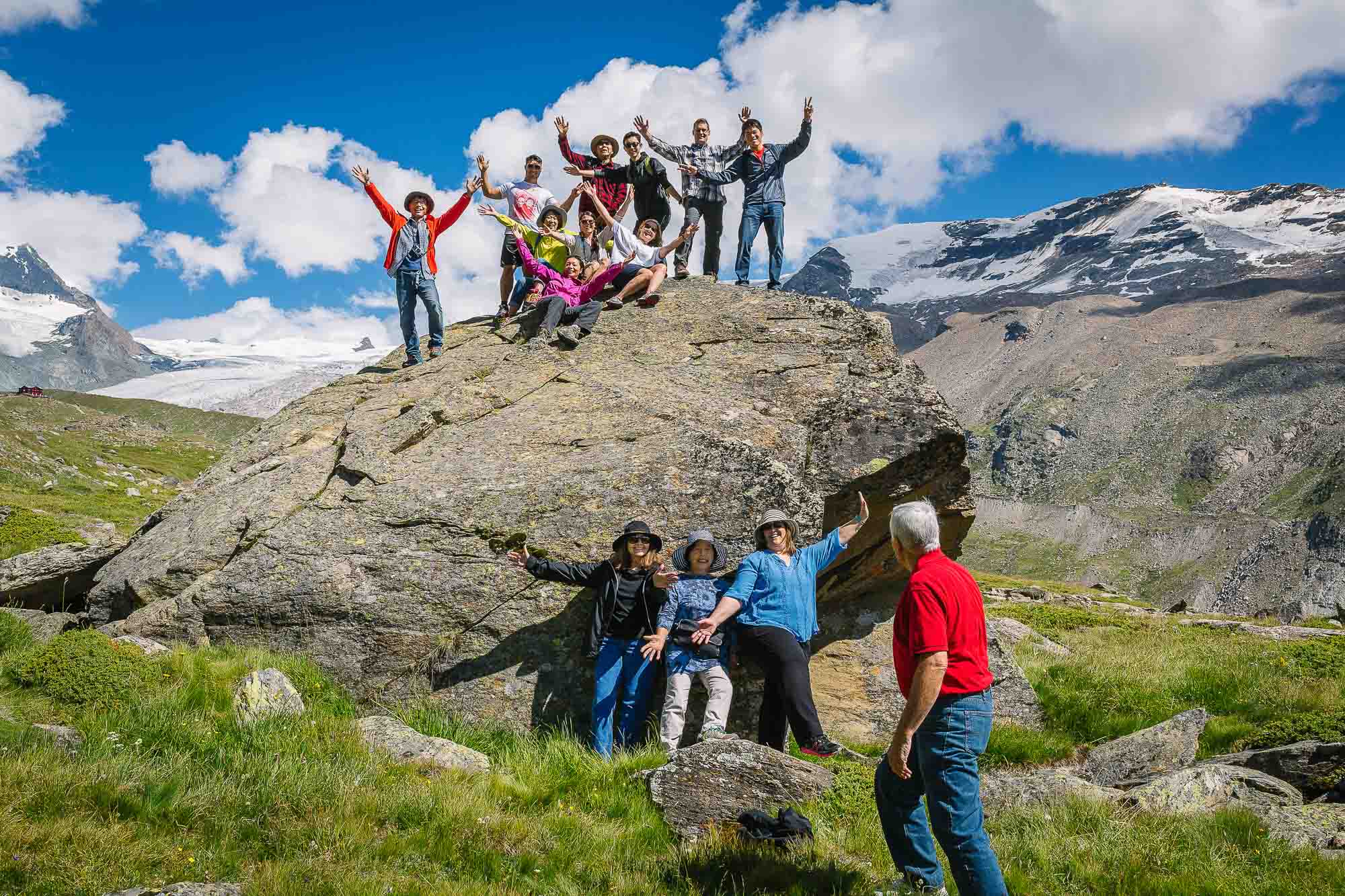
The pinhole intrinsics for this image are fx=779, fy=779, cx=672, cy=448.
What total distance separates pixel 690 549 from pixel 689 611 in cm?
80

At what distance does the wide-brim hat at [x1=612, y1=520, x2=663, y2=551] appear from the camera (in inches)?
401

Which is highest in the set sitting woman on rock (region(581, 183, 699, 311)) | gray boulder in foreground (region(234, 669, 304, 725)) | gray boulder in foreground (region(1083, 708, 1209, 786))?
sitting woman on rock (region(581, 183, 699, 311))

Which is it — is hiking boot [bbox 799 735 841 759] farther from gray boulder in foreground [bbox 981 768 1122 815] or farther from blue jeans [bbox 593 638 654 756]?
blue jeans [bbox 593 638 654 756]

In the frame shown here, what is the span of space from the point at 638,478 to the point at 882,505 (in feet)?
14.7

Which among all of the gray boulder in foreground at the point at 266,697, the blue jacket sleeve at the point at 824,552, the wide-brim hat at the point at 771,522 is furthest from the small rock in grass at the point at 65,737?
the blue jacket sleeve at the point at 824,552

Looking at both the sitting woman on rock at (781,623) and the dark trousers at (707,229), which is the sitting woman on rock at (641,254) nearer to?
the dark trousers at (707,229)

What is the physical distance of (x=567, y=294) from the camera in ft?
57.1

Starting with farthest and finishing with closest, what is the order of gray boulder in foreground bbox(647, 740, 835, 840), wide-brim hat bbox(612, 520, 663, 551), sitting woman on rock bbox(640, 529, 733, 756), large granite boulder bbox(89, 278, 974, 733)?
large granite boulder bbox(89, 278, 974, 733), wide-brim hat bbox(612, 520, 663, 551), sitting woman on rock bbox(640, 529, 733, 756), gray boulder in foreground bbox(647, 740, 835, 840)

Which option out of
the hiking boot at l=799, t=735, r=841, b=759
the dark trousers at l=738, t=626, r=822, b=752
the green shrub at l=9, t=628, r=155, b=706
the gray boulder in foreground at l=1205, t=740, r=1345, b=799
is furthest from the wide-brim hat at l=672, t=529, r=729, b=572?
the gray boulder in foreground at l=1205, t=740, r=1345, b=799

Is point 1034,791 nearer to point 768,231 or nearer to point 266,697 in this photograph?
point 266,697

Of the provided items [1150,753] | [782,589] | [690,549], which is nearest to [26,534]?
[690,549]

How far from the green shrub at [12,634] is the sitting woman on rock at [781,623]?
8.97 metres

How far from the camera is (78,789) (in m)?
6.05

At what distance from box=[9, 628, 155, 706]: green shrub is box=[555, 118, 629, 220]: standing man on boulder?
1407cm
